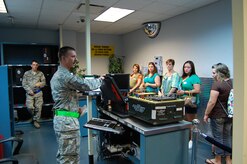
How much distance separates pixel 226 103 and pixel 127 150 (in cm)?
154

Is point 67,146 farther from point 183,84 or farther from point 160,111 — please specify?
point 183,84

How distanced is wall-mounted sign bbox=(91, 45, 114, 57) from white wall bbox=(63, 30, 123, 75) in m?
0.11

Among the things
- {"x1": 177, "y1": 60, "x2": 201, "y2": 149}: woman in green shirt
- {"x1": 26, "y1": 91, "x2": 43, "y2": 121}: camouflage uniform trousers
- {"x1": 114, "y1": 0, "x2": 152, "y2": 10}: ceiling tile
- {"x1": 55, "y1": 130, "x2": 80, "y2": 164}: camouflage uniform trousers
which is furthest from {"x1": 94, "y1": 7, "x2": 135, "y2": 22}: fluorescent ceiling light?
{"x1": 55, "y1": 130, "x2": 80, "y2": 164}: camouflage uniform trousers

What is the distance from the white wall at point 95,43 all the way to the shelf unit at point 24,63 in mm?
522

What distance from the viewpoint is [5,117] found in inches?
107

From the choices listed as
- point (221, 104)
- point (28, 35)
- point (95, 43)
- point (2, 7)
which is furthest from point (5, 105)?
point (95, 43)

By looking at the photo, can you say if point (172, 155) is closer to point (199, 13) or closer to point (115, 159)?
point (115, 159)

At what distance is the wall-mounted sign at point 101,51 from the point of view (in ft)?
21.0

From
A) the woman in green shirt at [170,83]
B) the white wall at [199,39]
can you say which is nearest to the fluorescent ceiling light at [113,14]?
the white wall at [199,39]

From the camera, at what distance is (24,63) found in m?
5.55

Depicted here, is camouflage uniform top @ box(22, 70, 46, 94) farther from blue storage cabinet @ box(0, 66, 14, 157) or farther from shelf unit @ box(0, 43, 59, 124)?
blue storage cabinet @ box(0, 66, 14, 157)

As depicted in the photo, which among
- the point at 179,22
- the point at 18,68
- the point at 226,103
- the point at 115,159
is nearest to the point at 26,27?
the point at 18,68

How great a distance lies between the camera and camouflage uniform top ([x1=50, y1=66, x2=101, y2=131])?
209cm

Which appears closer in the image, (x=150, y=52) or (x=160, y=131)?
(x=160, y=131)
